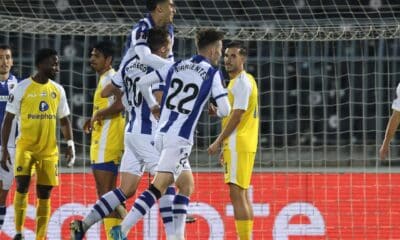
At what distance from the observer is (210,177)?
12.0 meters

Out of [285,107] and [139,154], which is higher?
[285,107]

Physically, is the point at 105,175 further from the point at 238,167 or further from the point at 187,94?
the point at 187,94

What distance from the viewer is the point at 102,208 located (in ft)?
28.2

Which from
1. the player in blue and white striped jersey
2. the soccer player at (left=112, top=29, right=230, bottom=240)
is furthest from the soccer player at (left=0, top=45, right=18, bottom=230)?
the soccer player at (left=112, top=29, right=230, bottom=240)

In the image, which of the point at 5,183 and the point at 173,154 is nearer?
the point at 173,154

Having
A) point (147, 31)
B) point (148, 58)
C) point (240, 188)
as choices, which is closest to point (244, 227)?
point (240, 188)

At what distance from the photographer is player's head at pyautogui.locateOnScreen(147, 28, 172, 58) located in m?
9.00

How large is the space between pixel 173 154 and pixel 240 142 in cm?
155

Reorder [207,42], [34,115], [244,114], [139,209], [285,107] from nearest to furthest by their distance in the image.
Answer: [139,209], [207,42], [244,114], [34,115], [285,107]

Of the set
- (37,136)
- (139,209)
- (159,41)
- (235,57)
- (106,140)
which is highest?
(235,57)

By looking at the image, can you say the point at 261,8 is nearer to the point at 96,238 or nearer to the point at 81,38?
the point at 81,38

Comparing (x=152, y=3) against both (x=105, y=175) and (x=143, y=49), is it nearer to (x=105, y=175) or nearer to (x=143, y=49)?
(x=143, y=49)

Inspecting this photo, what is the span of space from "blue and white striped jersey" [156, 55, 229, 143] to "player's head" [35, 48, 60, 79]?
7.04 ft

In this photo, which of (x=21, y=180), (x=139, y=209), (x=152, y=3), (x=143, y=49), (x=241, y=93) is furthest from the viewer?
(x=21, y=180)
